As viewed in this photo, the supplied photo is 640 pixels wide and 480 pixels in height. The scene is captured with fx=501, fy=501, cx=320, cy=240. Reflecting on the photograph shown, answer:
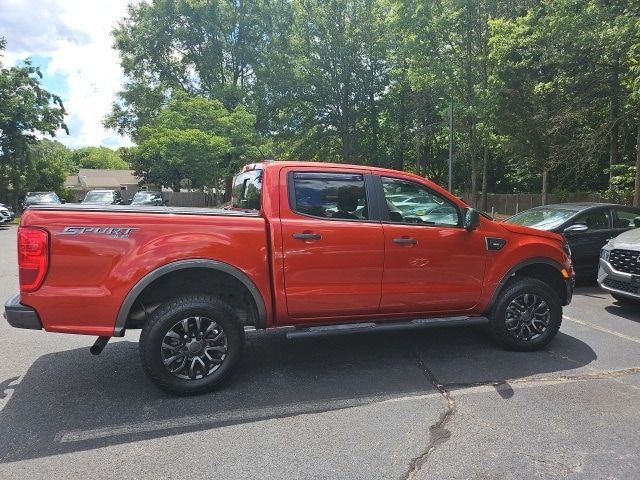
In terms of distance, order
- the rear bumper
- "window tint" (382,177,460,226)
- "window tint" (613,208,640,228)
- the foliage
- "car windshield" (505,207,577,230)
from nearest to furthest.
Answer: "window tint" (382,177,460,226)
the rear bumper
"car windshield" (505,207,577,230)
"window tint" (613,208,640,228)
the foliage

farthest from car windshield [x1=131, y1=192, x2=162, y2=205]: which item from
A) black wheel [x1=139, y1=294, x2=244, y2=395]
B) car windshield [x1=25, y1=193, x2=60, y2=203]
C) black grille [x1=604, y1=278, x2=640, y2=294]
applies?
black wheel [x1=139, y1=294, x2=244, y2=395]

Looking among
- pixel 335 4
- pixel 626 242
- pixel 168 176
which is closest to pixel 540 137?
pixel 626 242

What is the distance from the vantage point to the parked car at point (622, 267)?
6.48m

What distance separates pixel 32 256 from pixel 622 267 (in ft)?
22.6

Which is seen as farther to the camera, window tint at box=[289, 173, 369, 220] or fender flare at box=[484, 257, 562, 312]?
fender flare at box=[484, 257, 562, 312]

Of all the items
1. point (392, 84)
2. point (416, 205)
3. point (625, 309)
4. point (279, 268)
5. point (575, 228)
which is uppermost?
point (392, 84)

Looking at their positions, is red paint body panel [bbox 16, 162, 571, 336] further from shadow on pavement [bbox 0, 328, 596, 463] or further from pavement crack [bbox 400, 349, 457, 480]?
pavement crack [bbox 400, 349, 457, 480]

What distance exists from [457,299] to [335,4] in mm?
35967

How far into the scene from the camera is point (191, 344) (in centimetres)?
400

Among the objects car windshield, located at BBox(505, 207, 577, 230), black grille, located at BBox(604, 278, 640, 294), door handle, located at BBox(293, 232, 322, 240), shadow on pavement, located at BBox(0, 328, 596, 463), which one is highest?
door handle, located at BBox(293, 232, 322, 240)

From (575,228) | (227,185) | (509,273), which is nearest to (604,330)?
(509,273)

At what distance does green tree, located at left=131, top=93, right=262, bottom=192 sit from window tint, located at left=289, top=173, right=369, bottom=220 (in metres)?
26.9

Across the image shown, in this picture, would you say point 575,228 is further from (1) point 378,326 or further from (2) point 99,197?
(2) point 99,197

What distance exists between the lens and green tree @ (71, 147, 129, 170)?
115188 millimetres
